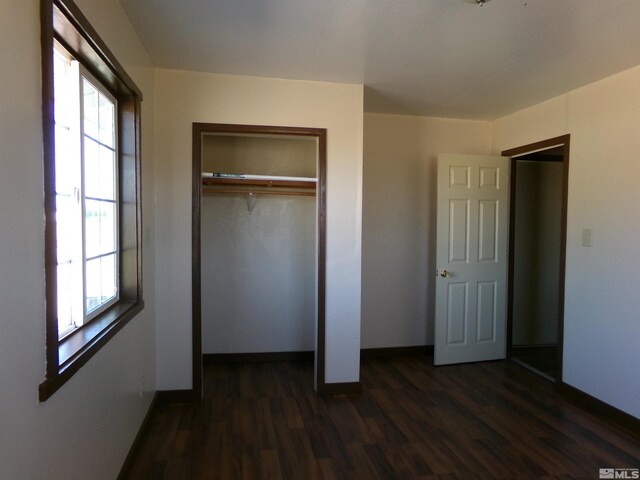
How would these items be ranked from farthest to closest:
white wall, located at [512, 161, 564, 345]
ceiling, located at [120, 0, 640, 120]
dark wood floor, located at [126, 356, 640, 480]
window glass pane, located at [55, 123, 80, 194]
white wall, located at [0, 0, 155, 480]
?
1. white wall, located at [512, 161, 564, 345]
2. dark wood floor, located at [126, 356, 640, 480]
3. ceiling, located at [120, 0, 640, 120]
4. window glass pane, located at [55, 123, 80, 194]
5. white wall, located at [0, 0, 155, 480]

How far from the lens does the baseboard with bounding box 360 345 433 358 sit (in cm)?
407

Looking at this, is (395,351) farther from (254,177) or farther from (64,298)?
(64,298)

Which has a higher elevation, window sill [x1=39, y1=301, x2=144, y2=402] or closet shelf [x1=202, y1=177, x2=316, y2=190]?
closet shelf [x1=202, y1=177, x2=316, y2=190]

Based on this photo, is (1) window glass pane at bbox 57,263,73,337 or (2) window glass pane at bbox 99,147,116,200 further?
(2) window glass pane at bbox 99,147,116,200

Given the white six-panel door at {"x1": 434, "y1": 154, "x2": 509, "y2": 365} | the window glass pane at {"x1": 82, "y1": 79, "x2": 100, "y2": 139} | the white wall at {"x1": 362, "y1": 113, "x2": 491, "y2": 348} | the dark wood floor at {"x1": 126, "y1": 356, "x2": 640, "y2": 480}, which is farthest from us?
the white wall at {"x1": 362, "y1": 113, "x2": 491, "y2": 348}

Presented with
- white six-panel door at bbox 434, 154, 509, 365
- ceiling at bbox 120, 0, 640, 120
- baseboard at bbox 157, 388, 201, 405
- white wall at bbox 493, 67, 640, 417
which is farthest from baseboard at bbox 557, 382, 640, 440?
baseboard at bbox 157, 388, 201, 405

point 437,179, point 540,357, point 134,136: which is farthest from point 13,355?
point 540,357

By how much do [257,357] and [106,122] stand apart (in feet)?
8.36

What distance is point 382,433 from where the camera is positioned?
8.60ft

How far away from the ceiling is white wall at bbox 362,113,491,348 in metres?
0.80

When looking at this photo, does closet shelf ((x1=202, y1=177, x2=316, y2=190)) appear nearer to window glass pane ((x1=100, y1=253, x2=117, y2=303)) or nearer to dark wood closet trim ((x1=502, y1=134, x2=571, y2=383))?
window glass pane ((x1=100, y1=253, x2=117, y2=303))

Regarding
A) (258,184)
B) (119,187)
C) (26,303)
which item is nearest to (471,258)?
(258,184)

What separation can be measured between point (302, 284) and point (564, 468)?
96.5 inches

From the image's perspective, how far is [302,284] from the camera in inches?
156
